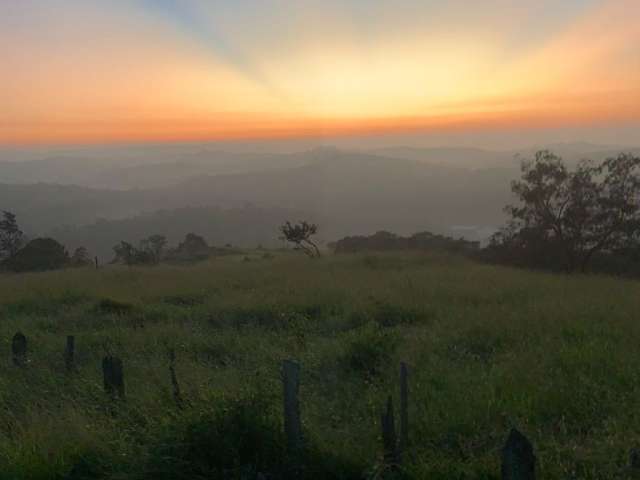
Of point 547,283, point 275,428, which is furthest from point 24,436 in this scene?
point 547,283

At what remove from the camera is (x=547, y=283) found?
15578 mm

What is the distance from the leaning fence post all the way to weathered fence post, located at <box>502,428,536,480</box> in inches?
79.2

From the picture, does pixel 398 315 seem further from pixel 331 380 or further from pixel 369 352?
pixel 331 380

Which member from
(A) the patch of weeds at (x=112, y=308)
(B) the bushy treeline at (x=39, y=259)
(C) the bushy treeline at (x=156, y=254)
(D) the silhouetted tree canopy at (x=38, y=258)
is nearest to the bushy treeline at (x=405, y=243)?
(C) the bushy treeline at (x=156, y=254)

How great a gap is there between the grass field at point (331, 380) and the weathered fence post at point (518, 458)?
90 centimetres

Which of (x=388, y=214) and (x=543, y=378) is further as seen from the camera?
(x=388, y=214)

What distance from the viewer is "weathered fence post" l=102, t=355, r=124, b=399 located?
638cm

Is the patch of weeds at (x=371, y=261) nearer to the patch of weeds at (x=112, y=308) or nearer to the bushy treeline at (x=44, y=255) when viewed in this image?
the patch of weeds at (x=112, y=308)

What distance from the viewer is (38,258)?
32.7m

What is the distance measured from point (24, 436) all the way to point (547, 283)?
14.0 meters

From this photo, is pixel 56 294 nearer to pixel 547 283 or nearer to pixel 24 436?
pixel 24 436

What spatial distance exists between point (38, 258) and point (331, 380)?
100 ft

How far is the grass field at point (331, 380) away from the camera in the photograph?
503cm

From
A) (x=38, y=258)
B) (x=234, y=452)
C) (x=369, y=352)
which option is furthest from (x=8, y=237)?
(x=234, y=452)
